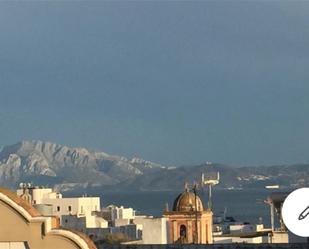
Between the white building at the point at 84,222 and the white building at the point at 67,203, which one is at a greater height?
the white building at the point at 67,203

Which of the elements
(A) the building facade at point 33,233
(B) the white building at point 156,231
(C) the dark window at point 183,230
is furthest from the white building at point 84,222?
(A) the building facade at point 33,233

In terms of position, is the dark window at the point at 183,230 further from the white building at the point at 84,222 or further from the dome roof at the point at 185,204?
the white building at the point at 84,222

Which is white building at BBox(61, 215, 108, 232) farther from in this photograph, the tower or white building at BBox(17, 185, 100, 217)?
the tower

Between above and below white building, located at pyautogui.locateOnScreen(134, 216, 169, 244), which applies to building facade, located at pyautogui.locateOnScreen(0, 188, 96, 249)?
below

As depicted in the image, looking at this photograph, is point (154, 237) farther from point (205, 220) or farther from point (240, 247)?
point (240, 247)

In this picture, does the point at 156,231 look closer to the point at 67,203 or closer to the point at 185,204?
the point at 185,204

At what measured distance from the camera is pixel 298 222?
7.65m

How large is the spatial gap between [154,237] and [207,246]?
139 feet

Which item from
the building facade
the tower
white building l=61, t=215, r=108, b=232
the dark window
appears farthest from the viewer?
white building l=61, t=215, r=108, b=232

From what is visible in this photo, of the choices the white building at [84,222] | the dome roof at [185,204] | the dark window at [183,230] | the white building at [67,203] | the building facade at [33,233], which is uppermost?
the white building at [67,203]

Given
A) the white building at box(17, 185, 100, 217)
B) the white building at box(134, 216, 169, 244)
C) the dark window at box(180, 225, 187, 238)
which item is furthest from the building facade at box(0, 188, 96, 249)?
the white building at box(17, 185, 100, 217)

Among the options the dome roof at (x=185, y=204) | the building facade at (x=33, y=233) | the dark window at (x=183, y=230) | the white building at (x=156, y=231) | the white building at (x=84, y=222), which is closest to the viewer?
the building facade at (x=33, y=233)

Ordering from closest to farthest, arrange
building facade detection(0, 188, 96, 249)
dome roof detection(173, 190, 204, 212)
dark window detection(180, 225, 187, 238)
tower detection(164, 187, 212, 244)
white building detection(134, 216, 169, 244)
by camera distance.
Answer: building facade detection(0, 188, 96, 249) < tower detection(164, 187, 212, 244) < dark window detection(180, 225, 187, 238) < dome roof detection(173, 190, 204, 212) < white building detection(134, 216, 169, 244)

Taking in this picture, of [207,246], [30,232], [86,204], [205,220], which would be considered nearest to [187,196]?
[205,220]
